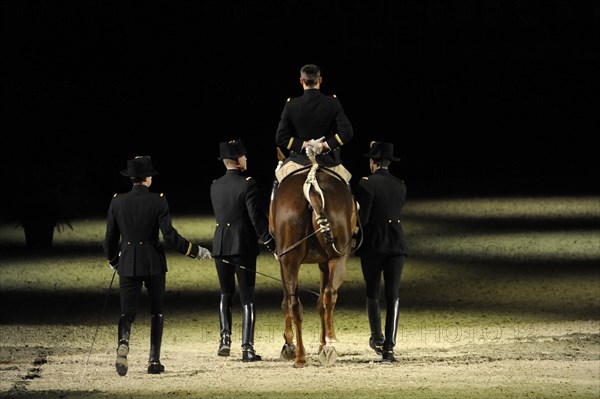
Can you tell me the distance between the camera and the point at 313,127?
39.0 ft

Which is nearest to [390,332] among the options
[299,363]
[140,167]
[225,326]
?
[299,363]

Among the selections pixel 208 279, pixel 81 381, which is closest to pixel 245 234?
pixel 81 381

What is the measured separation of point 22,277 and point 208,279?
2.49 meters

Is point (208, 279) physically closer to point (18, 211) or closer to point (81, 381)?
point (18, 211)

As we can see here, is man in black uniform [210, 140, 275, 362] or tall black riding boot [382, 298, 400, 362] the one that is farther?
man in black uniform [210, 140, 275, 362]

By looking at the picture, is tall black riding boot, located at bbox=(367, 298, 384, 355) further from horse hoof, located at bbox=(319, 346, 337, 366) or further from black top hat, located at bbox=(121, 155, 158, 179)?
black top hat, located at bbox=(121, 155, 158, 179)

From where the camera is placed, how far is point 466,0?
37.1m

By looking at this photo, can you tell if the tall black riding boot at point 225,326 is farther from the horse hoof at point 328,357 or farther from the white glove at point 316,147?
the white glove at point 316,147

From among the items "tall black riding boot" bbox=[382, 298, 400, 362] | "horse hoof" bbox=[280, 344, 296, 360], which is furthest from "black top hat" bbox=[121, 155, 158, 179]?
"tall black riding boot" bbox=[382, 298, 400, 362]

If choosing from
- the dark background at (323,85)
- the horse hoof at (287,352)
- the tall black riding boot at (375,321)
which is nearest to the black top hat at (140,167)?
the horse hoof at (287,352)

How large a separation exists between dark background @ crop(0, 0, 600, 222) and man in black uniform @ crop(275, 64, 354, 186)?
14.1 metres

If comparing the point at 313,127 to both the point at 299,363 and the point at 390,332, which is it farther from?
the point at 299,363

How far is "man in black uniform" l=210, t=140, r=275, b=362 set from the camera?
38.5ft

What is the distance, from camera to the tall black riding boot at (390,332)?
453 inches
